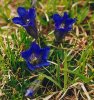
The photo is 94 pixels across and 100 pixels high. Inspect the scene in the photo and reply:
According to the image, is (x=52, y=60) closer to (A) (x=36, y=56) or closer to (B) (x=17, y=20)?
(A) (x=36, y=56)

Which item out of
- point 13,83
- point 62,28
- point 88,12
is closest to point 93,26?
point 88,12

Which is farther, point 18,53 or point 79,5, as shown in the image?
point 79,5

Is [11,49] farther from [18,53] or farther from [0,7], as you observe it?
[0,7]

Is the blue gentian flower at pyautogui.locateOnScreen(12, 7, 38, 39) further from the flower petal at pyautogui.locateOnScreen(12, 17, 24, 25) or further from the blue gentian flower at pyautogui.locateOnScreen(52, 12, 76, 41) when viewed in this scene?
the blue gentian flower at pyautogui.locateOnScreen(52, 12, 76, 41)

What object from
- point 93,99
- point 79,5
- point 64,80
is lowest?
point 93,99

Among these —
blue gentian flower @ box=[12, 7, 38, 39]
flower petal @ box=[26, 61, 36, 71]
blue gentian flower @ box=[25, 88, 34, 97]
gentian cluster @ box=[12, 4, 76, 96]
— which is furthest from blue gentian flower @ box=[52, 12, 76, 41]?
blue gentian flower @ box=[25, 88, 34, 97]

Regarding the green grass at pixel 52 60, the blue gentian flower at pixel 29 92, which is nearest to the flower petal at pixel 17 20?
the green grass at pixel 52 60

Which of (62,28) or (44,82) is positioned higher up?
(62,28)

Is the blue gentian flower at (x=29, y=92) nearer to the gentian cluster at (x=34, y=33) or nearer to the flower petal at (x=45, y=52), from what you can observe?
the gentian cluster at (x=34, y=33)
